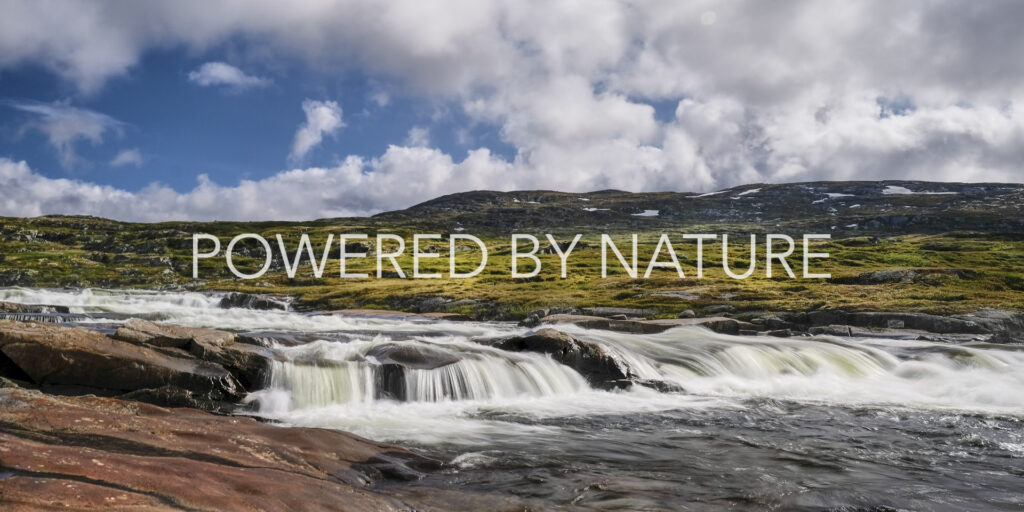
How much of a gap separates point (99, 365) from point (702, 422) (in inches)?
707

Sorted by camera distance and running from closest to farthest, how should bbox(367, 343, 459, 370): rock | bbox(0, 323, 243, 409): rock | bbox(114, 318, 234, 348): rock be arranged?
bbox(0, 323, 243, 409): rock < bbox(114, 318, 234, 348): rock < bbox(367, 343, 459, 370): rock

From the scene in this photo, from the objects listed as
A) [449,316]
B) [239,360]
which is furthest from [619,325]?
[239,360]

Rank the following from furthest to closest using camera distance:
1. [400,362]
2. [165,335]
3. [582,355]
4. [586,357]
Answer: [582,355] < [586,357] < [400,362] < [165,335]

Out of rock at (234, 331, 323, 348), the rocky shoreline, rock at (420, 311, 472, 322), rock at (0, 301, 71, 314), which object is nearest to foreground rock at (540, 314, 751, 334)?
rock at (420, 311, 472, 322)

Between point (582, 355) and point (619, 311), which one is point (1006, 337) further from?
point (582, 355)

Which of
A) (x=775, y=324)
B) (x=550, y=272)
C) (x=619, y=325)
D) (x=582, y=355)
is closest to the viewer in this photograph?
(x=582, y=355)

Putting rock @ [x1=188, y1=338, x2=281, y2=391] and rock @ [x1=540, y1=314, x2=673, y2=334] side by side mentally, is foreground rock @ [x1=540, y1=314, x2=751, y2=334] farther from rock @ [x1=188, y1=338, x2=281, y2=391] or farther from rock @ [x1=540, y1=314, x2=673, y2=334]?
rock @ [x1=188, y1=338, x2=281, y2=391]

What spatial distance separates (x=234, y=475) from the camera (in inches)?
308

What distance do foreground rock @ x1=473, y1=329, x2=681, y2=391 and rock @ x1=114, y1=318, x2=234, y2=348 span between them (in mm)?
12035

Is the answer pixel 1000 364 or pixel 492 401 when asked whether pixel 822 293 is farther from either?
pixel 492 401

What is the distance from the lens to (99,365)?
16766 mm

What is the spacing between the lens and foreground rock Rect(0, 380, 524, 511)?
609cm

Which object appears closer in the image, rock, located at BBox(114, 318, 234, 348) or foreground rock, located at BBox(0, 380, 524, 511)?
foreground rock, located at BBox(0, 380, 524, 511)

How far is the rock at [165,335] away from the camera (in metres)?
19.2
